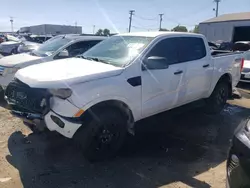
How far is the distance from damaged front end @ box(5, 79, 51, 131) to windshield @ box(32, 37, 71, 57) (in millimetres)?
3616

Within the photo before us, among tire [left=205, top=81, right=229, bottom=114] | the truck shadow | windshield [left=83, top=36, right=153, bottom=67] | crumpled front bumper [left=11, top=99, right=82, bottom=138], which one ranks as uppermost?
windshield [left=83, top=36, right=153, bottom=67]

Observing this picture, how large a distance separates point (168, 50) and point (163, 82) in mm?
689

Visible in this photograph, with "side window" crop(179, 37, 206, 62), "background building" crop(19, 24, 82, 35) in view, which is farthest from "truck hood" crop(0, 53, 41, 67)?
"background building" crop(19, 24, 82, 35)

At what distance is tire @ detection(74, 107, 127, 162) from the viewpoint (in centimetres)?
351

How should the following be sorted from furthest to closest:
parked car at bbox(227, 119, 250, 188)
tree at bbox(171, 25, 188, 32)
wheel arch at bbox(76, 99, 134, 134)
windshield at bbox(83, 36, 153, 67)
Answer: tree at bbox(171, 25, 188, 32) → windshield at bbox(83, 36, 153, 67) → wheel arch at bbox(76, 99, 134, 134) → parked car at bbox(227, 119, 250, 188)

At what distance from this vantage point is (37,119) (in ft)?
11.3

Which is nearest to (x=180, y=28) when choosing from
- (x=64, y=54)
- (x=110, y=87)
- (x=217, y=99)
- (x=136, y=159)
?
(x=64, y=54)

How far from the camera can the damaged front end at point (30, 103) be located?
3.40 meters

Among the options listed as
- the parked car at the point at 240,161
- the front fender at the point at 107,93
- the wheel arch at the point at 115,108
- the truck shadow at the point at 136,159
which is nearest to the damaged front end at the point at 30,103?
the front fender at the point at 107,93

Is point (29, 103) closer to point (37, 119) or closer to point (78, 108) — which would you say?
point (37, 119)

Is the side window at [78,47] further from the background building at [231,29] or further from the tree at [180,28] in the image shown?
the tree at [180,28]

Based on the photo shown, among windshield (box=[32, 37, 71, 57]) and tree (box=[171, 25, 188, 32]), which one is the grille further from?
tree (box=[171, 25, 188, 32])

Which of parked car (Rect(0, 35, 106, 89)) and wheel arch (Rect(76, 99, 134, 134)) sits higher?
parked car (Rect(0, 35, 106, 89))

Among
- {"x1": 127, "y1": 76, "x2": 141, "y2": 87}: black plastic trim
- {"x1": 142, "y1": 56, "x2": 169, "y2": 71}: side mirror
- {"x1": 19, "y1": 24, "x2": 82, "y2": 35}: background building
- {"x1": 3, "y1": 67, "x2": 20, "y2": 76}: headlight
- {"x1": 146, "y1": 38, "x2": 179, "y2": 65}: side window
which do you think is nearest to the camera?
{"x1": 127, "y1": 76, "x2": 141, "y2": 87}: black plastic trim
